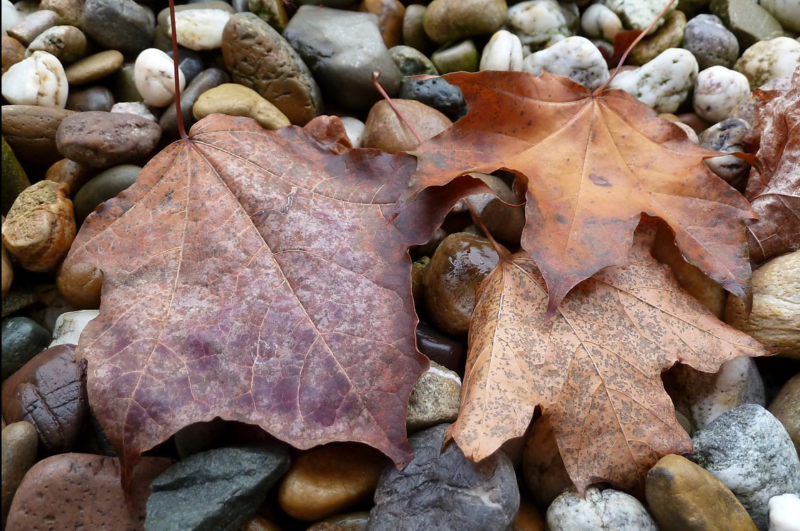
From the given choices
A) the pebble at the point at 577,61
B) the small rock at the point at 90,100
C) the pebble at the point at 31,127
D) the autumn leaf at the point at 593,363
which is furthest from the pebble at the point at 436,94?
the pebble at the point at 31,127

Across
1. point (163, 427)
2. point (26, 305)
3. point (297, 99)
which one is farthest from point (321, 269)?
point (26, 305)

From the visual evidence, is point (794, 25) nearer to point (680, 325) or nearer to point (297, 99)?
point (680, 325)

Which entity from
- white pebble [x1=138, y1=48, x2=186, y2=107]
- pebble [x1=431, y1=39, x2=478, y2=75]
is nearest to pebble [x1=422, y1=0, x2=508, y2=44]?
pebble [x1=431, y1=39, x2=478, y2=75]

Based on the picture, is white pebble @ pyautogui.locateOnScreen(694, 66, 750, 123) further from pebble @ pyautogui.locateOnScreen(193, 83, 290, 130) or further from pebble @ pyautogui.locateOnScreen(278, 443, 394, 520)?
pebble @ pyautogui.locateOnScreen(278, 443, 394, 520)

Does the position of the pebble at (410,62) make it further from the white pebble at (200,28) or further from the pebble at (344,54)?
the white pebble at (200,28)

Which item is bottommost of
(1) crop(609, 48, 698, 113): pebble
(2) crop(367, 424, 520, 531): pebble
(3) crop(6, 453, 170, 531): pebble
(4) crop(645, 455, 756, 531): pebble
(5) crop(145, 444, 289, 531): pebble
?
(3) crop(6, 453, 170, 531): pebble

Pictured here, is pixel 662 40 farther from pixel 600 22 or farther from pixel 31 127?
pixel 31 127
